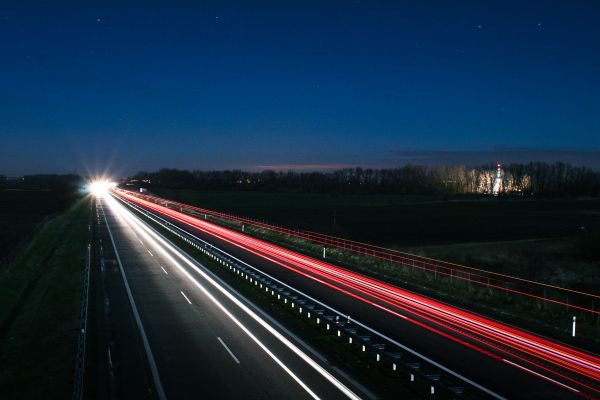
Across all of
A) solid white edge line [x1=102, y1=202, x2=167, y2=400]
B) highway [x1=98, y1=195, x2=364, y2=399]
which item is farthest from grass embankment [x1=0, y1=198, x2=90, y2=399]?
solid white edge line [x1=102, y1=202, x2=167, y2=400]

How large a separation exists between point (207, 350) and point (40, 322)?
9560 mm

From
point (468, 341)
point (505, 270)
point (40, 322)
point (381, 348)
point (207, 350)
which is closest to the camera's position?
point (381, 348)

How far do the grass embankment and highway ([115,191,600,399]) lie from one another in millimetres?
11734

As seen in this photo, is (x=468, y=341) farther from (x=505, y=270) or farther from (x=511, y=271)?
(x=505, y=270)

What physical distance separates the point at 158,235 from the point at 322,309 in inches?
1538

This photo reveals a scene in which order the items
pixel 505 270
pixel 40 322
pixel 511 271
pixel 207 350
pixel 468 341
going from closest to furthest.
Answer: pixel 207 350, pixel 468 341, pixel 40 322, pixel 511 271, pixel 505 270

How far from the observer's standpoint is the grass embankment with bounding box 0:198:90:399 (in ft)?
51.3

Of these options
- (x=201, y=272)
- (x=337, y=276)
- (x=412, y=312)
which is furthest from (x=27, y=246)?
(x=412, y=312)

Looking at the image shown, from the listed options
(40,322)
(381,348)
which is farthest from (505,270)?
(40,322)

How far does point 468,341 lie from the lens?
18969 millimetres

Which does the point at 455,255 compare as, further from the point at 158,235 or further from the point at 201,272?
the point at 158,235

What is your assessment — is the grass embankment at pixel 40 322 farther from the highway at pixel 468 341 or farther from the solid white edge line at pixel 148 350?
the highway at pixel 468 341

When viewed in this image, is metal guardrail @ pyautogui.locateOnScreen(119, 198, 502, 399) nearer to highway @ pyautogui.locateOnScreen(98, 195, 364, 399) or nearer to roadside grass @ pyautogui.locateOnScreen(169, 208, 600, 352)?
highway @ pyautogui.locateOnScreen(98, 195, 364, 399)

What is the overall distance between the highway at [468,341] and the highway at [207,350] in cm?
422
